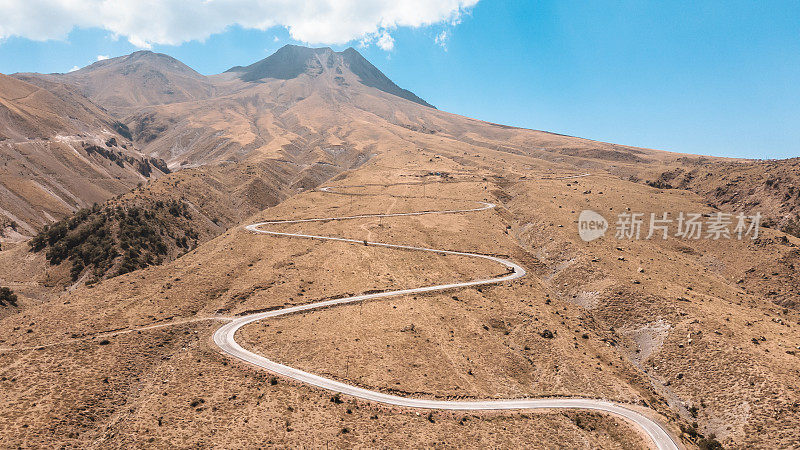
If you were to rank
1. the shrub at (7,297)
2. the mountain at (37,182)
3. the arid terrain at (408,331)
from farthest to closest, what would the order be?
the mountain at (37,182)
the shrub at (7,297)
the arid terrain at (408,331)

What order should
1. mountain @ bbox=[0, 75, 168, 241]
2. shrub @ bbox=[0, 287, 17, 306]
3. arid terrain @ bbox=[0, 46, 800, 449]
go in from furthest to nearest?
mountain @ bbox=[0, 75, 168, 241], shrub @ bbox=[0, 287, 17, 306], arid terrain @ bbox=[0, 46, 800, 449]

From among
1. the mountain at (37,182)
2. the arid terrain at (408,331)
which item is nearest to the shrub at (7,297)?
the arid terrain at (408,331)

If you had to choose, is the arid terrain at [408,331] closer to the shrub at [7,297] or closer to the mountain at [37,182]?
the shrub at [7,297]

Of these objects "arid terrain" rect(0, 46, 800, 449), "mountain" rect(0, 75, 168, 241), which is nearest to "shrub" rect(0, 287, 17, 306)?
"arid terrain" rect(0, 46, 800, 449)

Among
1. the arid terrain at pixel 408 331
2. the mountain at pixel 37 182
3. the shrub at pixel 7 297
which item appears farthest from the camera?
the mountain at pixel 37 182


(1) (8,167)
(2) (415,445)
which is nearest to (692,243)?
(2) (415,445)

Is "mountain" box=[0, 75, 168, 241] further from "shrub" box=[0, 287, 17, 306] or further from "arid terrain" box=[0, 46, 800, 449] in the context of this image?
"shrub" box=[0, 287, 17, 306]

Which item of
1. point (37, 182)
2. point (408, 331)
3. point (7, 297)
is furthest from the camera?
point (37, 182)

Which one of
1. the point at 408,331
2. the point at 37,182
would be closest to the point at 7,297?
the point at 408,331

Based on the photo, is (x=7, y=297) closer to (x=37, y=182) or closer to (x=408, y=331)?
(x=408, y=331)

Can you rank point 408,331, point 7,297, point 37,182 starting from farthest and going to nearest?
point 37,182, point 7,297, point 408,331

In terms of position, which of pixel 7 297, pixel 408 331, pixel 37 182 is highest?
pixel 37 182

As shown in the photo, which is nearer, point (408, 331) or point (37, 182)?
point (408, 331)
